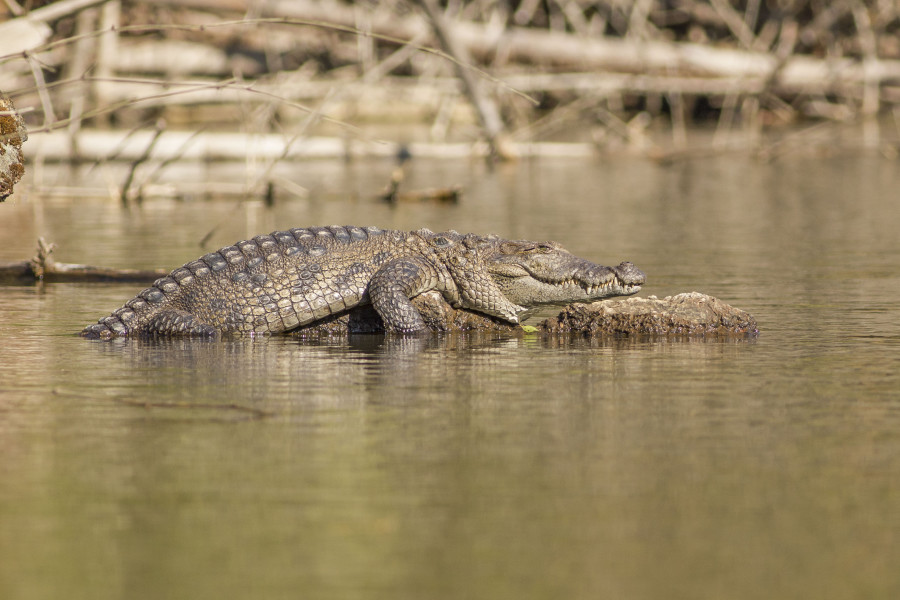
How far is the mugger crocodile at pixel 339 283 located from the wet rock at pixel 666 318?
8.5 inches

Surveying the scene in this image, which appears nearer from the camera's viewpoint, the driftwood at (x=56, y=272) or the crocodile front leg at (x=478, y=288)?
the crocodile front leg at (x=478, y=288)

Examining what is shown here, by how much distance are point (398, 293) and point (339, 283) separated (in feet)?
1.27

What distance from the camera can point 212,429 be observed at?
18.7 feet

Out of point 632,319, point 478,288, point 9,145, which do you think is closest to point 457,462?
point 632,319

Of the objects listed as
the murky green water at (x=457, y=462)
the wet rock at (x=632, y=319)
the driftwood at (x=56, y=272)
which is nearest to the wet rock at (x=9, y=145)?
the murky green water at (x=457, y=462)

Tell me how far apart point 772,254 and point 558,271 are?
455 centimetres

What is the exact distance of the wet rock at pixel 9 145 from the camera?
752 cm

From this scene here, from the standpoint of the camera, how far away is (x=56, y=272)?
11.0 meters

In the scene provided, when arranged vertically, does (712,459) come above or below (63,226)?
below

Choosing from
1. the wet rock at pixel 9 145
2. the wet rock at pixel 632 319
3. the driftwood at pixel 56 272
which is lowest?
the wet rock at pixel 632 319

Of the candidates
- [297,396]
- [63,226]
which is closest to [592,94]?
[63,226]

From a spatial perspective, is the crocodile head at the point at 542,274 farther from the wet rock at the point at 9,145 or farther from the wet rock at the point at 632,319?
the wet rock at the point at 9,145

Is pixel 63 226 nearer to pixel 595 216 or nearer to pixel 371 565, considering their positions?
pixel 595 216

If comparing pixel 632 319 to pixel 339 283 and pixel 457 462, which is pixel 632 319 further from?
pixel 457 462
